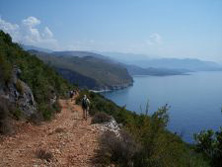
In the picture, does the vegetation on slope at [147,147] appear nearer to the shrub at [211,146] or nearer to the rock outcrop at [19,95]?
the rock outcrop at [19,95]

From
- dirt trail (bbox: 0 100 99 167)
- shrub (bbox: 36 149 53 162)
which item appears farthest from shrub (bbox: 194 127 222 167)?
shrub (bbox: 36 149 53 162)

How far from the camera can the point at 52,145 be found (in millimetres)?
9539

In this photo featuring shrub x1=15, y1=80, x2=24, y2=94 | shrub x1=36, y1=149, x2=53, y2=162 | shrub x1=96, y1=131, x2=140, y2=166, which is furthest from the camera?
shrub x1=15, y1=80, x2=24, y2=94

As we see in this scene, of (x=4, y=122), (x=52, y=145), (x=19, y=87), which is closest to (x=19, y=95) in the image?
(x=19, y=87)

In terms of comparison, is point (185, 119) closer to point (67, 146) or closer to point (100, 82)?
point (67, 146)

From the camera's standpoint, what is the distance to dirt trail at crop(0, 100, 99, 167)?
788cm

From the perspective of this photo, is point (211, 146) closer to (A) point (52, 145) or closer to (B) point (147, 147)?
(B) point (147, 147)

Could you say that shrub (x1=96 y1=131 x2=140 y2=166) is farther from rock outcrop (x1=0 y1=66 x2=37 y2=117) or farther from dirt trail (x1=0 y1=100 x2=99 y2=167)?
rock outcrop (x1=0 y1=66 x2=37 y2=117)

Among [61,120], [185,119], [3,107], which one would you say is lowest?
[185,119]

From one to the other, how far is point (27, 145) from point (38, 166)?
2.22 m

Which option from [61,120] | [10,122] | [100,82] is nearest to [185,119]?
[61,120]

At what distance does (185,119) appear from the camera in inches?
2980

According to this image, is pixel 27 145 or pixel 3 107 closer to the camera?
pixel 27 145

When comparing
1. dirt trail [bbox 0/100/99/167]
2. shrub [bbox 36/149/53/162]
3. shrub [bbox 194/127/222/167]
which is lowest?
shrub [bbox 194/127/222/167]
